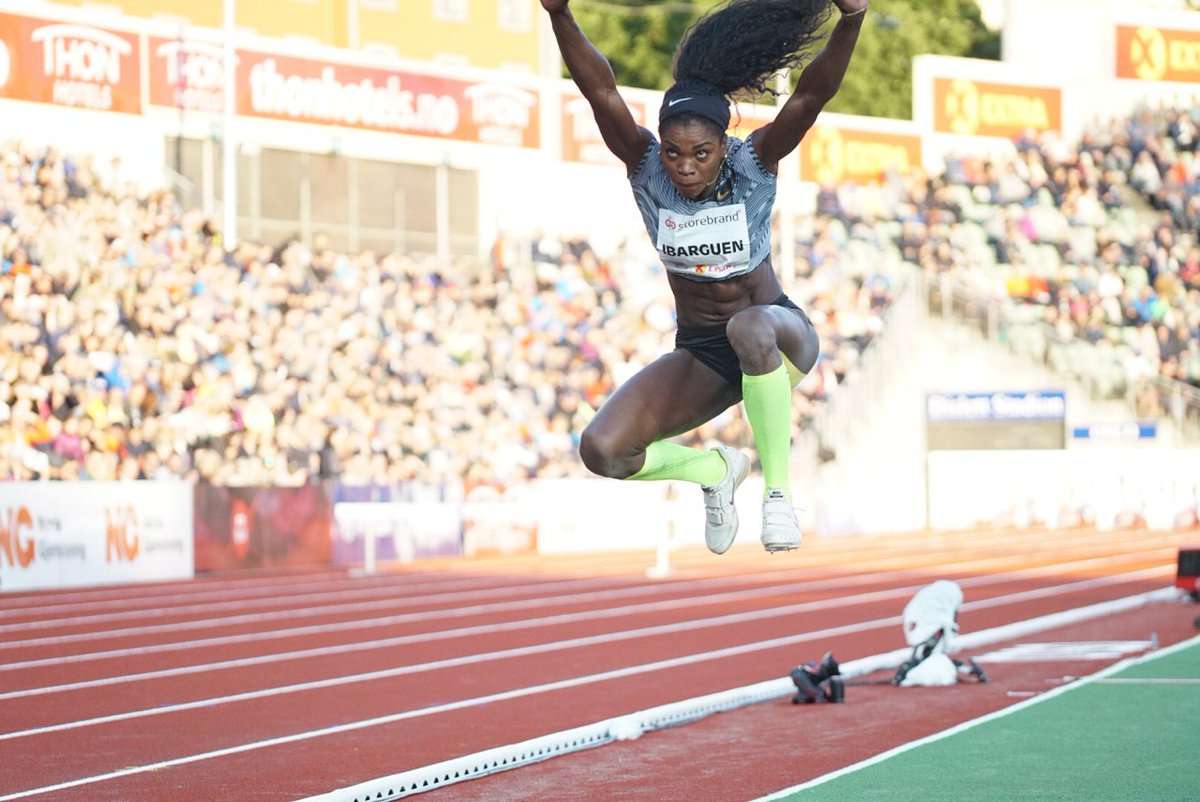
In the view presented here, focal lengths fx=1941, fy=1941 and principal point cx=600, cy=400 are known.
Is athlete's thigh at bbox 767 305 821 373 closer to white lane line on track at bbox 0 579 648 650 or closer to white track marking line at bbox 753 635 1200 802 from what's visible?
white track marking line at bbox 753 635 1200 802

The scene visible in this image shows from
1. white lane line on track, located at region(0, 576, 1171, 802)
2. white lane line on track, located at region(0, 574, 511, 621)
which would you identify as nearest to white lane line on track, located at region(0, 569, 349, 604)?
white lane line on track, located at region(0, 574, 511, 621)

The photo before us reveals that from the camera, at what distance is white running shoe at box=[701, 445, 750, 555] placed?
6.43 metres

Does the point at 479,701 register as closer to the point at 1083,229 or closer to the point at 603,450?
the point at 603,450

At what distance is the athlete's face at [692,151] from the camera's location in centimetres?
592

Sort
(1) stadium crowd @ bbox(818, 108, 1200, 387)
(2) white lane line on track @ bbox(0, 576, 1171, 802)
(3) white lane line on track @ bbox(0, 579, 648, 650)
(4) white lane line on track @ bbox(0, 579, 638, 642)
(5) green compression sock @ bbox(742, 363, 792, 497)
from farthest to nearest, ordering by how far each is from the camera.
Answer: (1) stadium crowd @ bbox(818, 108, 1200, 387) < (4) white lane line on track @ bbox(0, 579, 638, 642) < (3) white lane line on track @ bbox(0, 579, 648, 650) < (2) white lane line on track @ bbox(0, 576, 1171, 802) < (5) green compression sock @ bbox(742, 363, 792, 497)

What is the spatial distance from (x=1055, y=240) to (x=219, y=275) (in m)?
15.6

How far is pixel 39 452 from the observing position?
17.6 m

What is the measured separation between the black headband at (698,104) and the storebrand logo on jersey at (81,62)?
1892 cm

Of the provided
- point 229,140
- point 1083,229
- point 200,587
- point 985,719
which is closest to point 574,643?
point 985,719

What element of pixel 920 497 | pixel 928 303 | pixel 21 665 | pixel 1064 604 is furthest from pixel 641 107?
pixel 21 665

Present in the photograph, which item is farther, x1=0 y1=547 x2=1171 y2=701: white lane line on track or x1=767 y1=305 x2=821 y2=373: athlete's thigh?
x1=0 y1=547 x2=1171 y2=701: white lane line on track

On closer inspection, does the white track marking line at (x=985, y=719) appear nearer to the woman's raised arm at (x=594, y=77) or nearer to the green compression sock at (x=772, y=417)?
the green compression sock at (x=772, y=417)

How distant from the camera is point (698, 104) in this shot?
5965 millimetres

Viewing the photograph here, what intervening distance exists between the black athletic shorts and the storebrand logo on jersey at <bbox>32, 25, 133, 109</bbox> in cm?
1870
